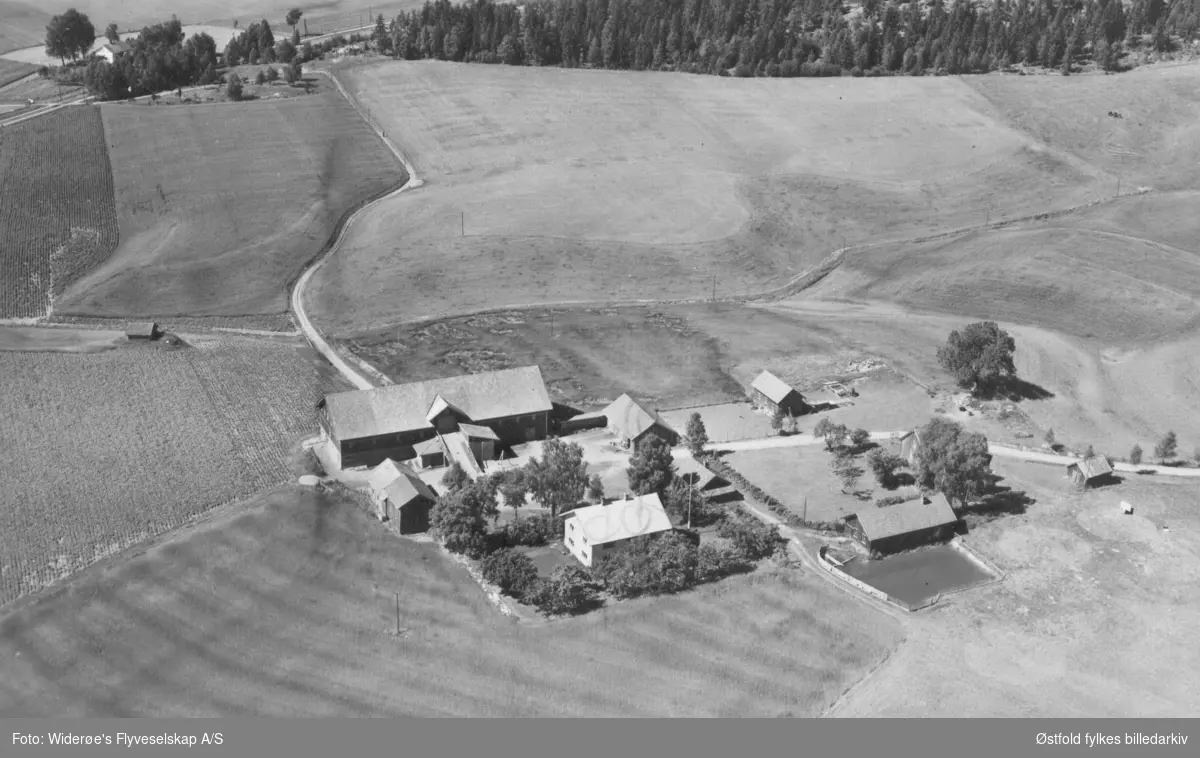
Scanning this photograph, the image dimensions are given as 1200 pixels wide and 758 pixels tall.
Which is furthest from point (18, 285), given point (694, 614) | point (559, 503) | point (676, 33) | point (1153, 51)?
point (1153, 51)

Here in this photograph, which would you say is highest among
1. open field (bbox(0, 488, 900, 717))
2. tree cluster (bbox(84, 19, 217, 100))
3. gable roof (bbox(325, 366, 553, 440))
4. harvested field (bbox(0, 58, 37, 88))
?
tree cluster (bbox(84, 19, 217, 100))

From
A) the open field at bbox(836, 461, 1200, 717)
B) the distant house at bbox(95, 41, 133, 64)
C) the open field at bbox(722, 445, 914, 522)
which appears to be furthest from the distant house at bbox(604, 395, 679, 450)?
the distant house at bbox(95, 41, 133, 64)

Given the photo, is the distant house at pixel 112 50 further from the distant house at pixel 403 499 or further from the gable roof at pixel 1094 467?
the gable roof at pixel 1094 467

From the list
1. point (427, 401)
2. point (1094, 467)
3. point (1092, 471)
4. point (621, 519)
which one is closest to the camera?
point (621, 519)

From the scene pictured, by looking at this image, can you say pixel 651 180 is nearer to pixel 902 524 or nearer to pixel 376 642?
pixel 902 524

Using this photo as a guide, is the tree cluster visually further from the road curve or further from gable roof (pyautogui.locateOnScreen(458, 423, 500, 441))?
gable roof (pyautogui.locateOnScreen(458, 423, 500, 441))

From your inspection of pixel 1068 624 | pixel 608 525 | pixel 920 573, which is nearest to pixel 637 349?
pixel 608 525
